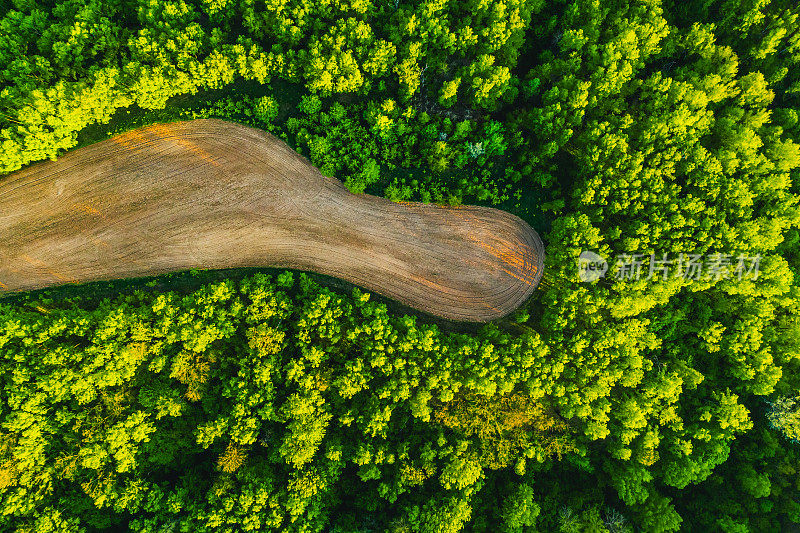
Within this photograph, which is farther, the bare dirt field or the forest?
the bare dirt field

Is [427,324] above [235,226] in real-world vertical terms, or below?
below

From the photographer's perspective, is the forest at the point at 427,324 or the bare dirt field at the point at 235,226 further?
the bare dirt field at the point at 235,226

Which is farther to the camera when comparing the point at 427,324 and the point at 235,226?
the point at 427,324
